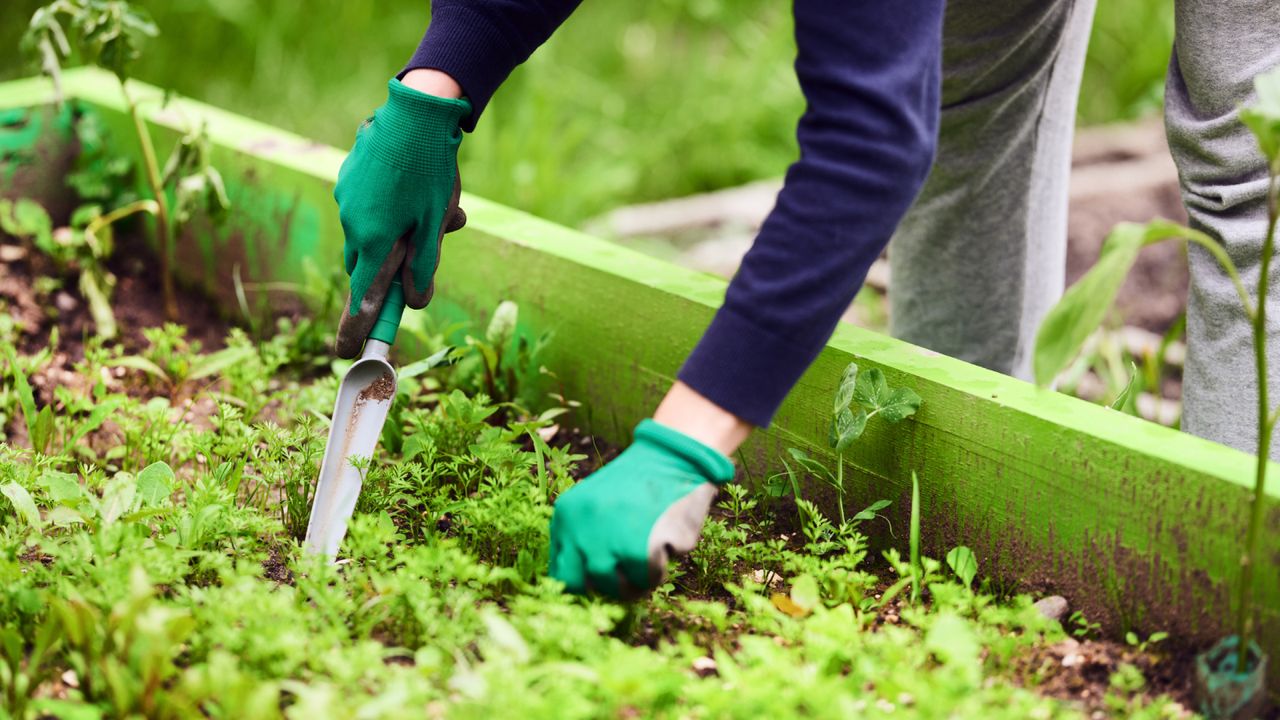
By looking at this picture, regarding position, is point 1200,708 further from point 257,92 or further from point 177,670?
point 257,92

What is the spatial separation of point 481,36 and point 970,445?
2.82 feet

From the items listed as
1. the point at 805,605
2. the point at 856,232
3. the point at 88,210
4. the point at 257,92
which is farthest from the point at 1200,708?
the point at 257,92

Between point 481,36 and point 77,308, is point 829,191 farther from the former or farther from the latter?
point 77,308

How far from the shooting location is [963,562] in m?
1.47

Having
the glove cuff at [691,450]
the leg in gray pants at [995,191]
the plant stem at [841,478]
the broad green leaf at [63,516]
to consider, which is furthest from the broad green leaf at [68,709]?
the leg in gray pants at [995,191]

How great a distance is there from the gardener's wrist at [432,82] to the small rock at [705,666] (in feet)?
2.78

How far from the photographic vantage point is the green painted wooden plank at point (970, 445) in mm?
1331

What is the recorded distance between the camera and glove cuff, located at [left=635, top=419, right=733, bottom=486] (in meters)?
1.27

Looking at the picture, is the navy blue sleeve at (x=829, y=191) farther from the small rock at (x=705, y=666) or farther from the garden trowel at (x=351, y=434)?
the garden trowel at (x=351, y=434)

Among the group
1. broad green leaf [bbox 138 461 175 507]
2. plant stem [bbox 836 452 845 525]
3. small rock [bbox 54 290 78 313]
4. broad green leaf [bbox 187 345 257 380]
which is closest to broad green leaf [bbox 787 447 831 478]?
plant stem [bbox 836 452 845 525]

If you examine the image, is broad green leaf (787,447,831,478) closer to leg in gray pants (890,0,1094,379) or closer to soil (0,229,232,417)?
leg in gray pants (890,0,1094,379)

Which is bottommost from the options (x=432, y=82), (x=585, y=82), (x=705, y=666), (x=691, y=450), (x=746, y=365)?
(x=705, y=666)

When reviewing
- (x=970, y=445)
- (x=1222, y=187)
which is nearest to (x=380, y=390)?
(x=970, y=445)

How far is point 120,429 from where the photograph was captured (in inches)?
76.4
